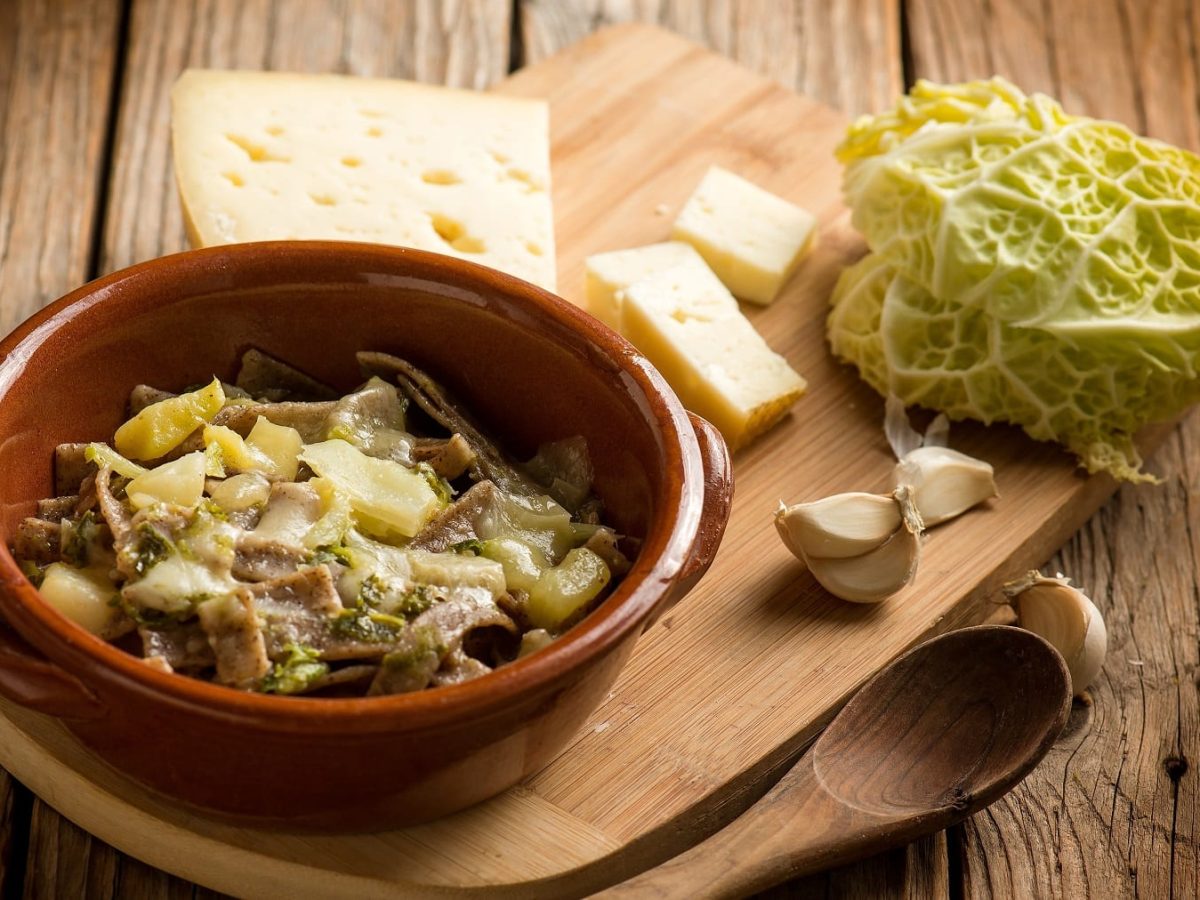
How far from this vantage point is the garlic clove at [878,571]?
3.31m

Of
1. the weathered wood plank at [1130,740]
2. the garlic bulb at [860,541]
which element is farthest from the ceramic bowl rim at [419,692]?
the weathered wood plank at [1130,740]

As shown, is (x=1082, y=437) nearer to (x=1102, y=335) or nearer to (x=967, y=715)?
(x=1102, y=335)

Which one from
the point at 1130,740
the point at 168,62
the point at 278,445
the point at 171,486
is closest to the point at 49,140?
the point at 168,62

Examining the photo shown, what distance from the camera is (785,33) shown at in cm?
561

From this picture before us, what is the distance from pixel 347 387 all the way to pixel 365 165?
3.38 ft

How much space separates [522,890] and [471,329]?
1.24 m

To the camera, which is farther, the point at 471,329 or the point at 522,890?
the point at 471,329

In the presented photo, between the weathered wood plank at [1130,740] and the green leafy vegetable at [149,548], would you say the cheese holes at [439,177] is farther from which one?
the weathered wood plank at [1130,740]

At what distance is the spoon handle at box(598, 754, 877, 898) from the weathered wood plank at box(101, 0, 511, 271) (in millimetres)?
3142

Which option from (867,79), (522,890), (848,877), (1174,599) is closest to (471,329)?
(522,890)

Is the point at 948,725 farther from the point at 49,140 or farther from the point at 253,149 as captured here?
the point at 49,140

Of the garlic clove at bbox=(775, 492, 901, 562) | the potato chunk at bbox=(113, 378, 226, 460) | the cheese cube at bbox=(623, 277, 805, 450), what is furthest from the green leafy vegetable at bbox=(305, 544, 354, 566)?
the cheese cube at bbox=(623, 277, 805, 450)

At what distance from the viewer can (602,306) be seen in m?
4.07

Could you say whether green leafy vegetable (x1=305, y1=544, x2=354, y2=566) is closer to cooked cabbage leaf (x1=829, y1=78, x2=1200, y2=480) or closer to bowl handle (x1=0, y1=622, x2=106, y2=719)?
bowl handle (x1=0, y1=622, x2=106, y2=719)
